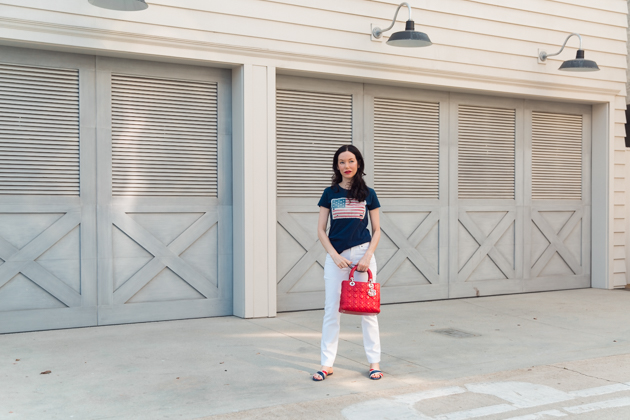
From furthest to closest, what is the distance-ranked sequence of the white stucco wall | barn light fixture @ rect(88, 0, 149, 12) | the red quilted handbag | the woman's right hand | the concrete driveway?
the white stucco wall < barn light fixture @ rect(88, 0, 149, 12) < the woman's right hand < the red quilted handbag < the concrete driveway

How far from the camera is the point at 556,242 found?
10.2 m

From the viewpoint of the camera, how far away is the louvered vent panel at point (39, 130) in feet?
22.0

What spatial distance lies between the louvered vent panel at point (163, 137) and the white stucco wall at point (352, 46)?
37 cm

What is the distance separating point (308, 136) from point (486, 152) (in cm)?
292

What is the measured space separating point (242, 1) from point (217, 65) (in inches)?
30.3

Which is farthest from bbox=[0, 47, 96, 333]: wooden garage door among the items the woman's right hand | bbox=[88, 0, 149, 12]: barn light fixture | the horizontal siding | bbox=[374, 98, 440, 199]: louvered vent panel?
bbox=[374, 98, 440, 199]: louvered vent panel

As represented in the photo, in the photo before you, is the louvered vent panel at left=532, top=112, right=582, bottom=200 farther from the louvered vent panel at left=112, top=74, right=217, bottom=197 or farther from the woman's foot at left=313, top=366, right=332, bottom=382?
the woman's foot at left=313, top=366, right=332, bottom=382

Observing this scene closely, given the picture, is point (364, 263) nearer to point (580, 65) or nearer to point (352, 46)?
point (352, 46)

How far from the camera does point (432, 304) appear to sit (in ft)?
29.1

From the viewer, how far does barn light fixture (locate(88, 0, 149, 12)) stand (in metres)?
5.93

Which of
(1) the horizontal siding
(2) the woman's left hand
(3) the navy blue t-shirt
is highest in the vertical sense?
(1) the horizontal siding

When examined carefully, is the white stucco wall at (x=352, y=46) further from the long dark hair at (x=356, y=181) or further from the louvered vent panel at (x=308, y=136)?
the long dark hair at (x=356, y=181)

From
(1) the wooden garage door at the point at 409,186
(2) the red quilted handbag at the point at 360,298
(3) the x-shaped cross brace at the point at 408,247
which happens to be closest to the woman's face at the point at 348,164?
(2) the red quilted handbag at the point at 360,298

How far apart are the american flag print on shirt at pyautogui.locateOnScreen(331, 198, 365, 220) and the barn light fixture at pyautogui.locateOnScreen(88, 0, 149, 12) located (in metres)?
2.75
